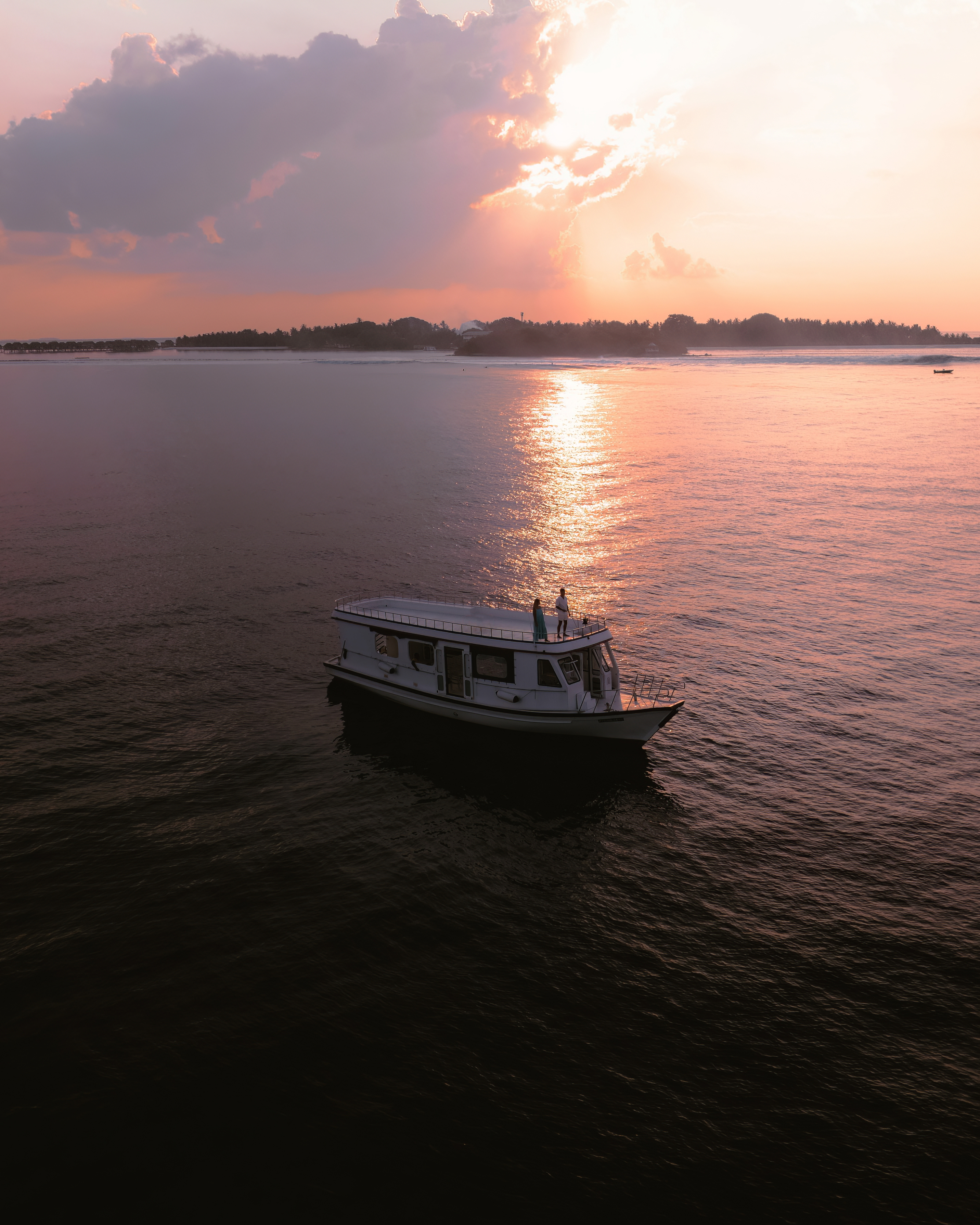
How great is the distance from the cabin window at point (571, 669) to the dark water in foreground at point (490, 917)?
3691 mm

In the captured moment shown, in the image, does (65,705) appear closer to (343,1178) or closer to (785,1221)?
(343,1178)

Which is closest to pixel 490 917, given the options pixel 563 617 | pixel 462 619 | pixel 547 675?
→ pixel 547 675

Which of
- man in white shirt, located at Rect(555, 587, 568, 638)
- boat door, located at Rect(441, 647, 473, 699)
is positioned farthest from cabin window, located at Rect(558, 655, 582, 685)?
boat door, located at Rect(441, 647, 473, 699)

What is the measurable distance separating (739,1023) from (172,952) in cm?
1781

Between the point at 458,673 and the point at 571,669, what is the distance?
614cm

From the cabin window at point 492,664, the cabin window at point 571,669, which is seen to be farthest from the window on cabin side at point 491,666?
the cabin window at point 571,669

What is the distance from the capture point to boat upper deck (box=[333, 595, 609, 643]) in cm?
3816

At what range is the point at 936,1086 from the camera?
19.7 m

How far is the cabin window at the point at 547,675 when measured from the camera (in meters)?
36.9

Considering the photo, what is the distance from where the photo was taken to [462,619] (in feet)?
138

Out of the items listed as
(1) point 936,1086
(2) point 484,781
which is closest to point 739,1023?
(1) point 936,1086

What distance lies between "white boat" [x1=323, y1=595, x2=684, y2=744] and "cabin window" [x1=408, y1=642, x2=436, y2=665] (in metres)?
0.05

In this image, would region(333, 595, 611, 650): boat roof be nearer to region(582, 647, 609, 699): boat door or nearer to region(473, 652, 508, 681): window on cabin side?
region(582, 647, 609, 699): boat door

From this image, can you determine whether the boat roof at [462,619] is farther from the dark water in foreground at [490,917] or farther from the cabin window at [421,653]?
the dark water in foreground at [490,917]
